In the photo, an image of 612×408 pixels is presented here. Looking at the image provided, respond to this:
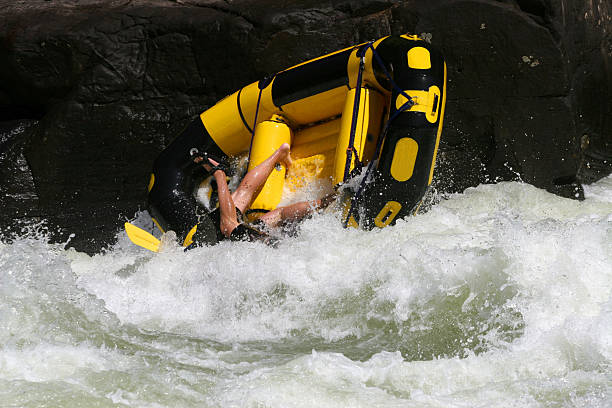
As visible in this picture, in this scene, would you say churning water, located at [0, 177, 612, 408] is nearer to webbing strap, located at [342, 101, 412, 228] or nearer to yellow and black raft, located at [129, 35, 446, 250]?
webbing strap, located at [342, 101, 412, 228]

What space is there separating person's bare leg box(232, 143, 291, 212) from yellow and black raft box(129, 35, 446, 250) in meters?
0.06

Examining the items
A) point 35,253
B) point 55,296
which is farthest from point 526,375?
point 35,253

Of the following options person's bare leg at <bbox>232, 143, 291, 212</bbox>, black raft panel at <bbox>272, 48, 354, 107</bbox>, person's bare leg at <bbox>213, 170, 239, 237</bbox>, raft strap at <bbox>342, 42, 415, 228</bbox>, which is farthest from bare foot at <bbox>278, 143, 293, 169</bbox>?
raft strap at <bbox>342, 42, 415, 228</bbox>

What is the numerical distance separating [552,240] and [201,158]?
7.30 ft

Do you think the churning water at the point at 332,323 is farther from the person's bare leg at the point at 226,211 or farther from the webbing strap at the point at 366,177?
the person's bare leg at the point at 226,211

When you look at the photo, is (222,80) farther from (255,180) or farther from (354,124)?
(354,124)

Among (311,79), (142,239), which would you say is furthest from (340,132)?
(142,239)

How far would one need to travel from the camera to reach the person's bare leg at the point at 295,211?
3.58 metres

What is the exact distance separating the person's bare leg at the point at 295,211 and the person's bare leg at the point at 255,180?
150 mm

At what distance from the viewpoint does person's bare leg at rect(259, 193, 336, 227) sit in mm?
3576

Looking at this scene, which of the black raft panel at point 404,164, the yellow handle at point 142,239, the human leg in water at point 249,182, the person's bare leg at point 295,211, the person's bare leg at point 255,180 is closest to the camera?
the black raft panel at point 404,164

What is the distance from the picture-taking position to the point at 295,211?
3637mm

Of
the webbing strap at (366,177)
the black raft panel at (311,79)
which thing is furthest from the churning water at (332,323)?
the black raft panel at (311,79)

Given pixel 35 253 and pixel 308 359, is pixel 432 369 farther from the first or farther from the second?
pixel 35 253
